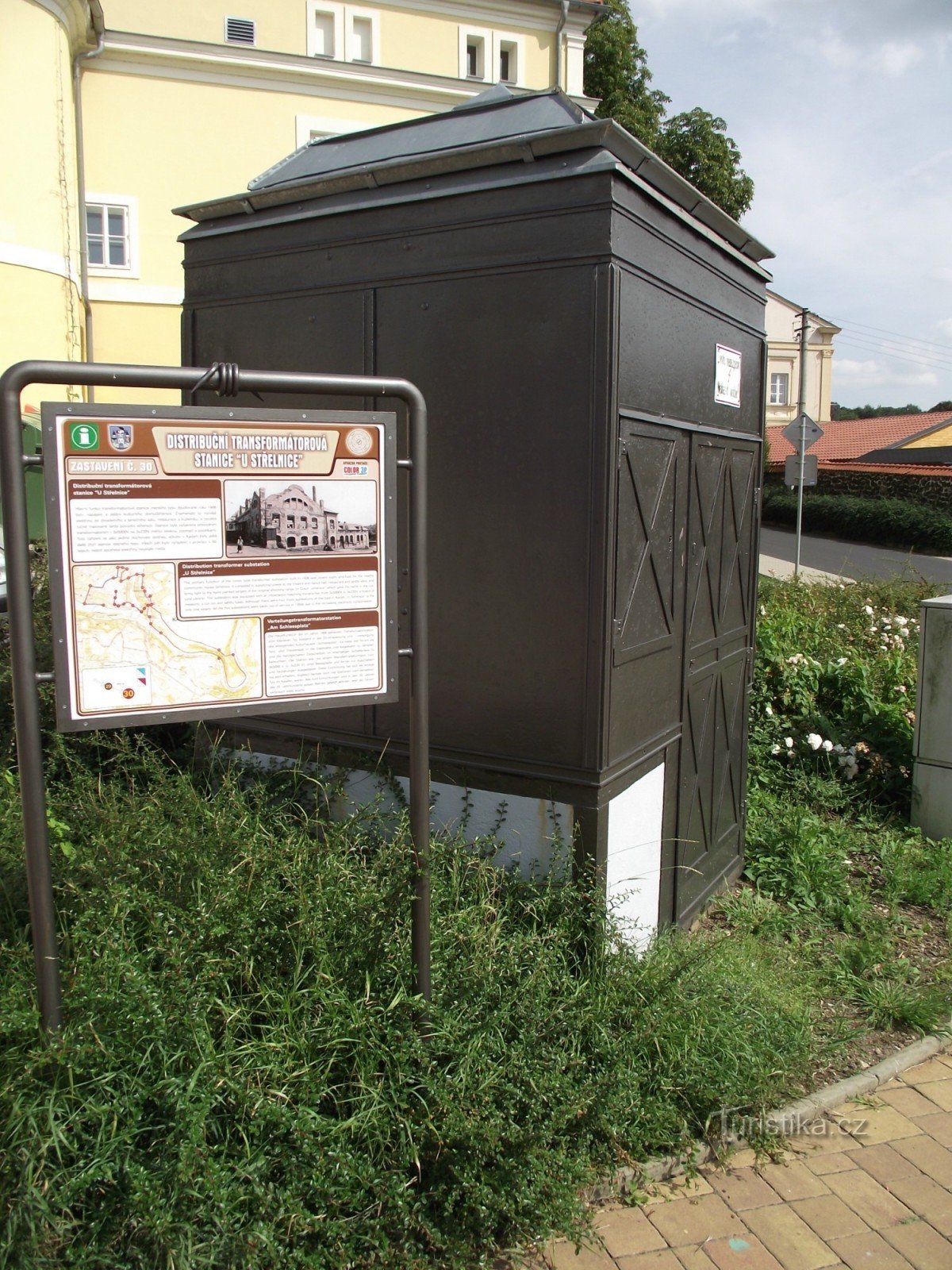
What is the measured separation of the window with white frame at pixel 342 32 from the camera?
21859 millimetres

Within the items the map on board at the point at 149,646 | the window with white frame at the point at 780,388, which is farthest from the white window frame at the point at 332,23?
the window with white frame at the point at 780,388

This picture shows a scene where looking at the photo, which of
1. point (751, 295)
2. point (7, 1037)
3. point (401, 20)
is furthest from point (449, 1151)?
point (401, 20)

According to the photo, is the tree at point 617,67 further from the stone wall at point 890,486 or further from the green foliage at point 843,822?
the green foliage at point 843,822

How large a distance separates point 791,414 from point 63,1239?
51620mm

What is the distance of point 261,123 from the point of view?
20.3 meters

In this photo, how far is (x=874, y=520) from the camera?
29.9 m

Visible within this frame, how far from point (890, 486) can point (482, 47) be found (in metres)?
18.9

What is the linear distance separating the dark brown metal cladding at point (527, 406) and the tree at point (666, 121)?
71.3 ft

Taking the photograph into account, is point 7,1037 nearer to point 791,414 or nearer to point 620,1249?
point 620,1249

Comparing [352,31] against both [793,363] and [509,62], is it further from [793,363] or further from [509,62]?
[793,363]

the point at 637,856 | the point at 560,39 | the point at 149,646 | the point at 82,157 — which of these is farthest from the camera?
the point at 560,39

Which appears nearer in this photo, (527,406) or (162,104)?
(527,406)

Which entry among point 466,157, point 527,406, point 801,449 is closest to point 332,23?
point 801,449

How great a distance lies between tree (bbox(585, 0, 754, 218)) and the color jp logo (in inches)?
936
